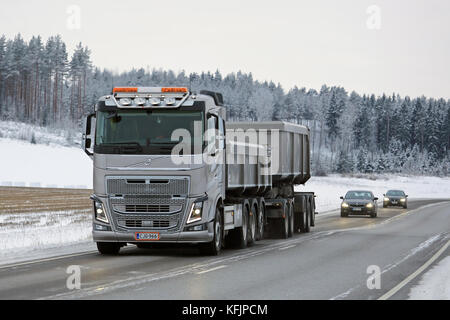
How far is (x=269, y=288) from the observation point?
41.9ft

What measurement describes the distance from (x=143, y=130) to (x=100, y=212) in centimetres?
211

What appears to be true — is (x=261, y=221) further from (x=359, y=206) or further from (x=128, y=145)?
(x=359, y=206)

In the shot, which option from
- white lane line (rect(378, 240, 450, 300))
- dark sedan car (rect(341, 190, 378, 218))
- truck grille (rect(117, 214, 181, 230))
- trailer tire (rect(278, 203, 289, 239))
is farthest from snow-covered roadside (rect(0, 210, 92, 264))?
dark sedan car (rect(341, 190, 378, 218))

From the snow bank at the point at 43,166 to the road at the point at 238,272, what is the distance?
6062cm

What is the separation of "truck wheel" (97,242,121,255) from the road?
27 centimetres

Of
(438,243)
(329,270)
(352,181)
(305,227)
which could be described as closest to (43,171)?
(352,181)

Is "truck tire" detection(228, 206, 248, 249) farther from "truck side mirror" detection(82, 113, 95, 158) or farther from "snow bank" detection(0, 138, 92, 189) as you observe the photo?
"snow bank" detection(0, 138, 92, 189)

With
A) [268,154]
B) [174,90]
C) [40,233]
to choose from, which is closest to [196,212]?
[174,90]

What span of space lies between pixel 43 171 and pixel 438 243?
75608 millimetres

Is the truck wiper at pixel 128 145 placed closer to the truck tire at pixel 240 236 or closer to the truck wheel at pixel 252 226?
the truck tire at pixel 240 236

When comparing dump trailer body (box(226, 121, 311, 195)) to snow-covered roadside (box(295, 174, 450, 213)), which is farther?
snow-covered roadside (box(295, 174, 450, 213))

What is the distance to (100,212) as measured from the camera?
18.4 m

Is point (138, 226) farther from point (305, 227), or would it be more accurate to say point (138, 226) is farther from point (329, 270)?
point (305, 227)

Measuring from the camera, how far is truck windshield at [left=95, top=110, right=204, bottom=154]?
1798cm
